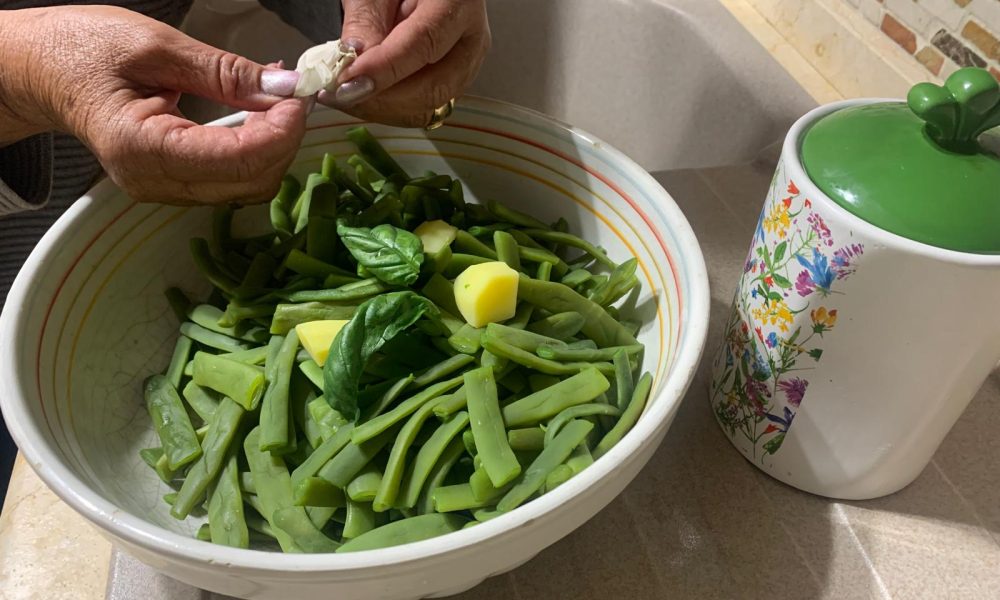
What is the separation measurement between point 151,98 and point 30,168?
262 millimetres

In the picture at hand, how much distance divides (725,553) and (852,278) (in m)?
0.27

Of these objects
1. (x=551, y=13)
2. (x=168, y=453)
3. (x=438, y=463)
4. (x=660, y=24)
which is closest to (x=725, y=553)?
(x=438, y=463)

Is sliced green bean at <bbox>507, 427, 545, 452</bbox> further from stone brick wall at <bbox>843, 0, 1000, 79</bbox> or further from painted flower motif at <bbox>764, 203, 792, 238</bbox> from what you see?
stone brick wall at <bbox>843, 0, 1000, 79</bbox>

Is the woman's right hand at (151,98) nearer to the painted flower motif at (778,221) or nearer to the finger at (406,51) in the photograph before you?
the finger at (406,51)

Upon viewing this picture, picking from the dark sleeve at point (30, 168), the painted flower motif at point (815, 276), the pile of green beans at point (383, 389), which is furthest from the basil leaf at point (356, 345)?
the dark sleeve at point (30, 168)

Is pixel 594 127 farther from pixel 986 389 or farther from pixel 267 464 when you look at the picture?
pixel 267 464

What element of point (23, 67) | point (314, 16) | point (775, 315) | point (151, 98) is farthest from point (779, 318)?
point (314, 16)

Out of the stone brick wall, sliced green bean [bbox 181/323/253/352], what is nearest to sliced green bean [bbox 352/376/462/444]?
sliced green bean [bbox 181/323/253/352]

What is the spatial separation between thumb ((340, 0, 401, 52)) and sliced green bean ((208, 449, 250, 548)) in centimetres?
42

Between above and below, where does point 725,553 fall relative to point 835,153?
below

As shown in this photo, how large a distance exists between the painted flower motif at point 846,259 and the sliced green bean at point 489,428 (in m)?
0.28

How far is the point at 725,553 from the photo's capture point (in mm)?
651

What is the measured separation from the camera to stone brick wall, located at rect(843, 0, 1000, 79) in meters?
0.90

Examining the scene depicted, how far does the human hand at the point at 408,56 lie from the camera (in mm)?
707
